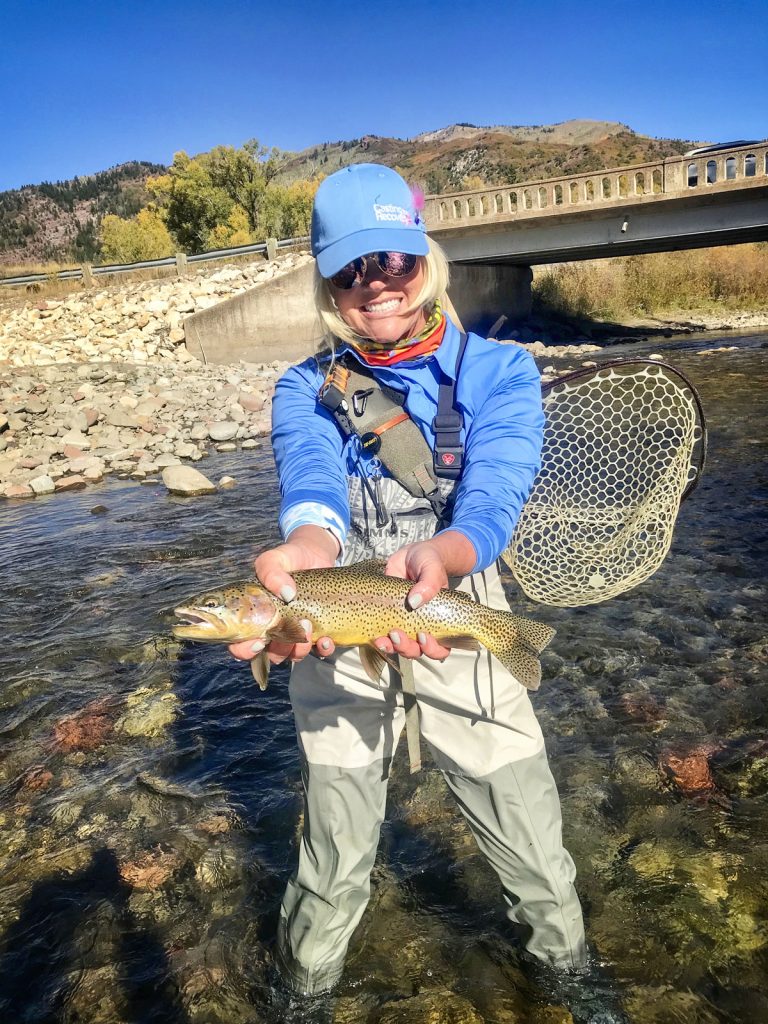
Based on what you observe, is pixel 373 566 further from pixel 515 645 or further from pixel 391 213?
pixel 391 213

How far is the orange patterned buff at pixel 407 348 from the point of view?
2781 millimetres

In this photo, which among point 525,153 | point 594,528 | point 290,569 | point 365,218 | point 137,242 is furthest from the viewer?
point 525,153

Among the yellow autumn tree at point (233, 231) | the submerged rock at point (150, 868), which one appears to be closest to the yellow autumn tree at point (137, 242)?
the yellow autumn tree at point (233, 231)

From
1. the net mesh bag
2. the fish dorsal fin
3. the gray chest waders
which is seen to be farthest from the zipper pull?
the net mesh bag

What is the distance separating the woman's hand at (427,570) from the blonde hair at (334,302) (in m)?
0.97

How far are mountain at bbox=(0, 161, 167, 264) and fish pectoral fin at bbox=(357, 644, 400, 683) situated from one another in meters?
126

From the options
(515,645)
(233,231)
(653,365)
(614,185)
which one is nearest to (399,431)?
(515,645)

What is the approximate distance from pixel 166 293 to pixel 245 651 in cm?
2856

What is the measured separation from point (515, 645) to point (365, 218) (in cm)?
174

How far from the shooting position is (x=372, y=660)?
8.22 ft

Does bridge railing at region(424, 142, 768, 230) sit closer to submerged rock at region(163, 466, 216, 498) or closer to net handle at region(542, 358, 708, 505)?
submerged rock at region(163, 466, 216, 498)

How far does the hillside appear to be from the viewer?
410 ft

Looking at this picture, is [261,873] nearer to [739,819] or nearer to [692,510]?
[739,819]

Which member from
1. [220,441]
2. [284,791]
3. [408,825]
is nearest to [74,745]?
[284,791]
